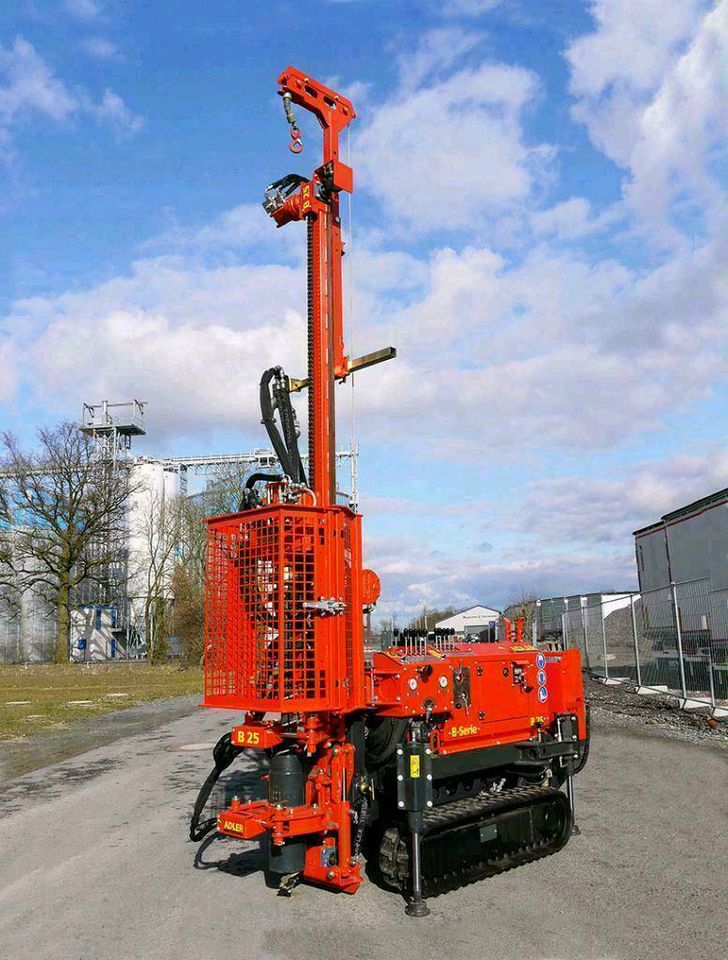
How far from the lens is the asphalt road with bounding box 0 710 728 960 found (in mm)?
5289

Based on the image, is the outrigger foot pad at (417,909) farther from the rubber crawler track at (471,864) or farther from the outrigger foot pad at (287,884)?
the outrigger foot pad at (287,884)

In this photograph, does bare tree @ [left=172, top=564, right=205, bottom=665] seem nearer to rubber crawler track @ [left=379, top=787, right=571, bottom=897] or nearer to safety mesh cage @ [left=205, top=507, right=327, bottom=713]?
rubber crawler track @ [left=379, top=787, right=571, bottom=897]

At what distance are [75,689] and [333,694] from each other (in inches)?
965

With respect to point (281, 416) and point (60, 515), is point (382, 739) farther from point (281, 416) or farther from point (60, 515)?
point (60, 515)

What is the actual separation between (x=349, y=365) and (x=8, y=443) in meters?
40.5

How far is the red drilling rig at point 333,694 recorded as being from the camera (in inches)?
239

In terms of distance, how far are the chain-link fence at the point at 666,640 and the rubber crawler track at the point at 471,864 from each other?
8469 mm

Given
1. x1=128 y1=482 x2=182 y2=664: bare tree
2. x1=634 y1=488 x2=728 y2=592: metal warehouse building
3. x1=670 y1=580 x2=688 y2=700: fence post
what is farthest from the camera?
x1=128 y1=482 x2=182 y2=664: bare tree

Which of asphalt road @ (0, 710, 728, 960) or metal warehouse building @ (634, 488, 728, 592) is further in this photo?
metal warehouse building @ (634, 488, 728, 592)

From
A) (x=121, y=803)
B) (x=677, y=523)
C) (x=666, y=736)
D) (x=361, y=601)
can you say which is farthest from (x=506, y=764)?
(x=677, y=523)

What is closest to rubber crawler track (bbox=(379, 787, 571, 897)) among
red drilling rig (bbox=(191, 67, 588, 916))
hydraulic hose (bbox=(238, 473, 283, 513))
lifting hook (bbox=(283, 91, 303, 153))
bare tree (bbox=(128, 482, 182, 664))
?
red drilling rig (bbox=(191, 67, 588, 916))

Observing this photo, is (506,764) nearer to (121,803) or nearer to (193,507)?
(121,803)

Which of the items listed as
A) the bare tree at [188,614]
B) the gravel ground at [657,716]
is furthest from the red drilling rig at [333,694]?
the bare tree at [188,614]

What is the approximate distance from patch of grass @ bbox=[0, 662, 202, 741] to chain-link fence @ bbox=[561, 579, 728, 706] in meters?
12.9
